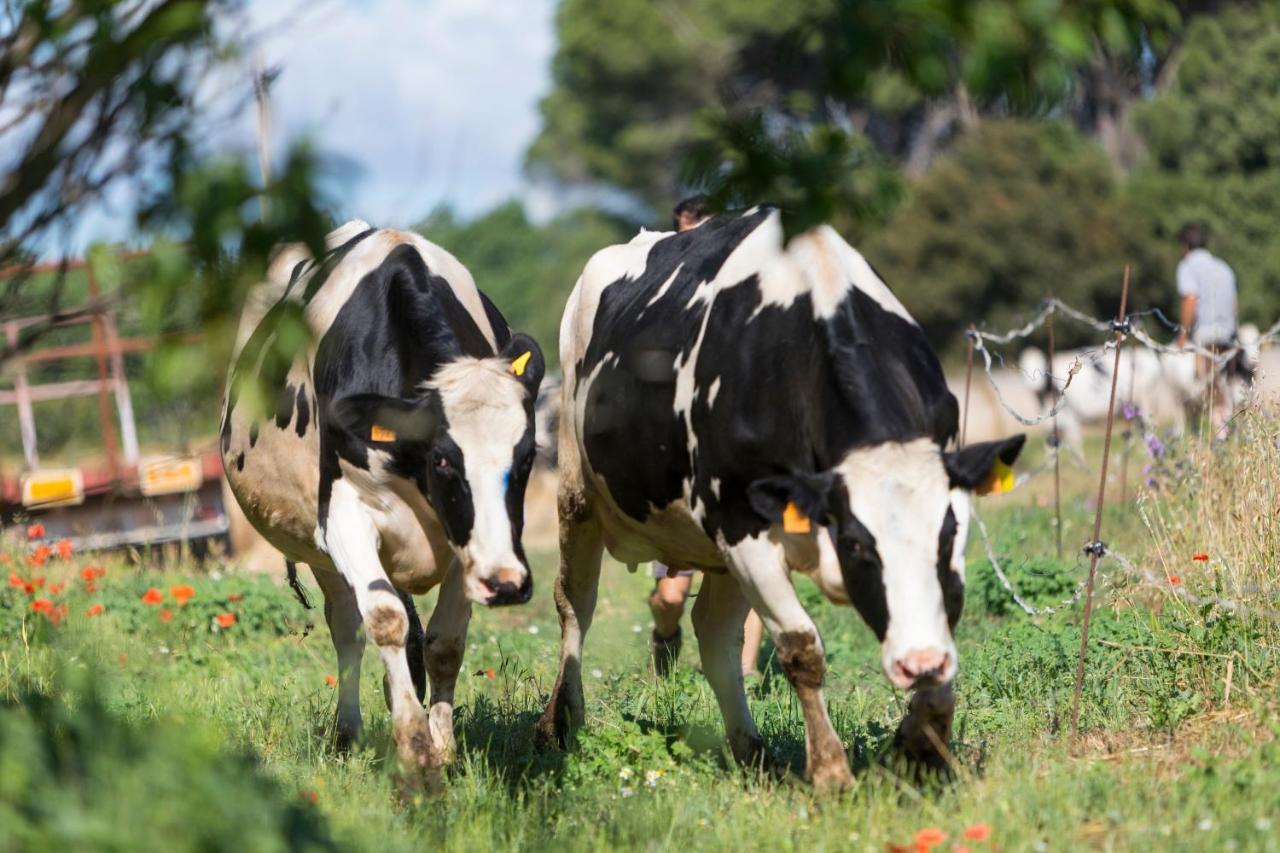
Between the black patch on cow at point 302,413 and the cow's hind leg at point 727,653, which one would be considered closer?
the cow's hind leg at point 727,653

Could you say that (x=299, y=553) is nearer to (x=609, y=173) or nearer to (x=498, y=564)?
(x=498, y=564)


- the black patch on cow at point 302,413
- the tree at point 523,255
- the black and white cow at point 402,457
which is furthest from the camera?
the tree at point 523,255

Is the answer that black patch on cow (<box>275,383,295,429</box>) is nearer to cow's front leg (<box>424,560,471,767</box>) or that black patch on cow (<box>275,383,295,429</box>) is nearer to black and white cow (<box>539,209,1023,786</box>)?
cow's front leg (<box>424,560,471,767</box>)

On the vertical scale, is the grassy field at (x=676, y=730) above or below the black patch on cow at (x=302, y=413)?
below

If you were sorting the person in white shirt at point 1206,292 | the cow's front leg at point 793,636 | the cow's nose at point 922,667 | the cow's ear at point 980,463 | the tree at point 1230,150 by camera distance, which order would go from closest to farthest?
1. the cow's nose at point 922,667
2. the cow's ear at point 980,463
3. the cow's front leg at point 793,636
4. the person in white shirt at point 1206,292
5. the tree at point 1230,150

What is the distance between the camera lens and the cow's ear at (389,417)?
20.1 ft

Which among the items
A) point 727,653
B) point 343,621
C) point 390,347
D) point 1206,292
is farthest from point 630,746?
point 1206,292

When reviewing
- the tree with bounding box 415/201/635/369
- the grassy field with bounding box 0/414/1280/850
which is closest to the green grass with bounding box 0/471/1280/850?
the grassy field with bounding box 0/414/1280/850

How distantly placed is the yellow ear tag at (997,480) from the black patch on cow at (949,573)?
0.86 ft

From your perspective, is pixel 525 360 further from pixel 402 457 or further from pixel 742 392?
pixel 742 392

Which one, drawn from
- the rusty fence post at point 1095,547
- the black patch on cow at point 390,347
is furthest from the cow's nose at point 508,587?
the rusty fence post at point 1095,547

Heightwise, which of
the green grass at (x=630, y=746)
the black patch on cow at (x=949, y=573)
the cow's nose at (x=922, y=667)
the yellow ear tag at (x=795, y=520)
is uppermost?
the yellow ear tag at (x=795, y=520)

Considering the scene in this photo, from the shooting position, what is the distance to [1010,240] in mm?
35062

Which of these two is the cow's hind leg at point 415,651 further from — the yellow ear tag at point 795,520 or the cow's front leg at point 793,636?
the yellow ear tag at point 795,520
